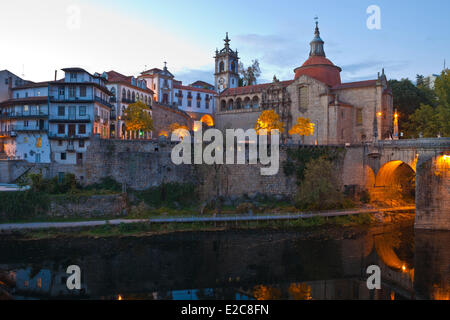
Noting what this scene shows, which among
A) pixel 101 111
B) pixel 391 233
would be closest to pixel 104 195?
pixel 101 111

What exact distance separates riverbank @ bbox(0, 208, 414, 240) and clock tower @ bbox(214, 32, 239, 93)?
6093 cm

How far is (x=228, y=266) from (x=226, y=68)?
75.4 metres

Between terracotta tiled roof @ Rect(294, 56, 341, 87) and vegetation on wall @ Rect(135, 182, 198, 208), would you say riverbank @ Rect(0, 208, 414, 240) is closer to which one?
vegetation on wall @ Rect(135, 182, 198, 208)

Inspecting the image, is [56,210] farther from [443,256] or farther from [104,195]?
[443,256]

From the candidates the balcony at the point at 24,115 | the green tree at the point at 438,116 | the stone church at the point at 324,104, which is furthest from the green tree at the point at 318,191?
the balcony at the point at 24,115

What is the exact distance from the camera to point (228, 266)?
27.6 m

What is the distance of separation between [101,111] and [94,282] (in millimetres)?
29863

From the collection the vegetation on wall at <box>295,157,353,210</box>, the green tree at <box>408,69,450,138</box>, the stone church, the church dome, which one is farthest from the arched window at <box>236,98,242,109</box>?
the vegetation on wall at <box>295,157,353,210</box>

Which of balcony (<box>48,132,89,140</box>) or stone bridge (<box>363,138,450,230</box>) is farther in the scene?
balcony (<box>48,132,89,140</box>)

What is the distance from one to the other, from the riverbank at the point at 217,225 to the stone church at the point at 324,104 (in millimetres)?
12814

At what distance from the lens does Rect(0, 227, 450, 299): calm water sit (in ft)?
76.6

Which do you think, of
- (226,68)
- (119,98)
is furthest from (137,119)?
(226,68)

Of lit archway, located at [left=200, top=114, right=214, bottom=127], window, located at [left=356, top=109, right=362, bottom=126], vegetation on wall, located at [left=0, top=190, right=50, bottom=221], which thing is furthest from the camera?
lit archway, located at [left=200, top=114, right=214, bottom=127]

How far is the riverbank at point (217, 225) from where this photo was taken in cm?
3375
